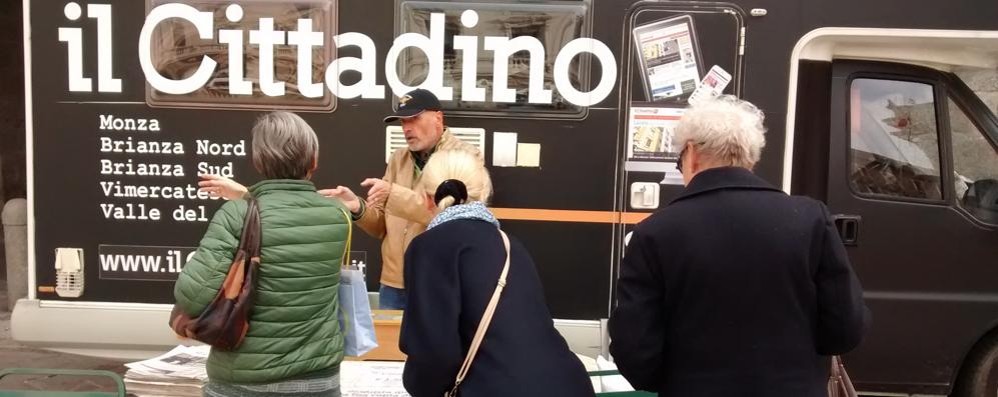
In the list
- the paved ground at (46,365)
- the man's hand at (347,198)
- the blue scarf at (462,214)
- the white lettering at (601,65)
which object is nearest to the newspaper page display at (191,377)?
the man's hand at (347,198)

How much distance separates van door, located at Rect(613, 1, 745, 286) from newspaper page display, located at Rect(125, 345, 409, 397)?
149 cm

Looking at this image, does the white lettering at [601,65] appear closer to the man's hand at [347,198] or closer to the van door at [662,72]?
the van door at [662,72]

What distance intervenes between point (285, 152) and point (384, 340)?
144 centimetres

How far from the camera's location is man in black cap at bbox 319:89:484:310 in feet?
11.1

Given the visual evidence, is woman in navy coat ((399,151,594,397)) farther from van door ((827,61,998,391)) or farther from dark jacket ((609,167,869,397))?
van door ((827,61,998,391))

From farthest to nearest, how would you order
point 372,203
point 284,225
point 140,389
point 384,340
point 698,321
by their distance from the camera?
point 384,340 < point 372,203 < point 140,389 < point 284,225 < point 698,321

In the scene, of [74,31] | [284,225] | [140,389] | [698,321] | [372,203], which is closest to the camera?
[698,321]

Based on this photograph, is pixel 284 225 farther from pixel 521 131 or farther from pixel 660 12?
pixel 660 12

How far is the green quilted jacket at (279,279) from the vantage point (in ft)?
7.07

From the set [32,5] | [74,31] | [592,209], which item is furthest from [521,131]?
[32,5]

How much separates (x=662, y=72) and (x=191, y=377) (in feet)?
8.43

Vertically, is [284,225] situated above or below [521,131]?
below

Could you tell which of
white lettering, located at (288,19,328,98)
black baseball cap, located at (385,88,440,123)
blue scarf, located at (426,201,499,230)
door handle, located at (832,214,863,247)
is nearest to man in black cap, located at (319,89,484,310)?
black baseball cap, located at (385,88,440,123)

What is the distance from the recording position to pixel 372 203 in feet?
10.6
